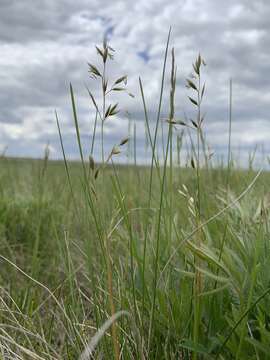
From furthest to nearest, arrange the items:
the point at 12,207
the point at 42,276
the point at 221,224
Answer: the point at 12,207, the point at 42,276, the point at 221,224

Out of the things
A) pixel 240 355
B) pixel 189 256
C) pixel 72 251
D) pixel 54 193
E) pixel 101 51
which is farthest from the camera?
pixel 54 193

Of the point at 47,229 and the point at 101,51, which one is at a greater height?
the point at 101,51

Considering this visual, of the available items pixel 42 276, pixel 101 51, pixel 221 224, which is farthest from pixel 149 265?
pixel 42 276

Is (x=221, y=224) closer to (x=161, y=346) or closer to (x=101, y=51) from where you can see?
(x=161, y=346)

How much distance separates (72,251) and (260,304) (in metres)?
2.29

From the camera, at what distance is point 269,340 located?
1.13 m

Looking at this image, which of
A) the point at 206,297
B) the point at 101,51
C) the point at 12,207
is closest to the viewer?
the point at 101,51

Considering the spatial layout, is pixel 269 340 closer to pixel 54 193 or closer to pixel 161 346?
pixel 161 346

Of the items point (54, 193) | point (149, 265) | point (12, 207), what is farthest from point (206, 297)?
point (54, 193)

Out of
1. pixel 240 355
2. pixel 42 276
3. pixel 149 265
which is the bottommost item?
pixel 42 276

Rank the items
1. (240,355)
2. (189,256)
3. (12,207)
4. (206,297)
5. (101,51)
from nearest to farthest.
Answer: (101,51) < (240,355) < (206,297) < (189,256) < (12,207)

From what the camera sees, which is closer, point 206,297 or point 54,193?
point 206,297

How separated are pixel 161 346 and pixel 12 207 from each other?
2.41 m

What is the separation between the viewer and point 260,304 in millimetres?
1232
